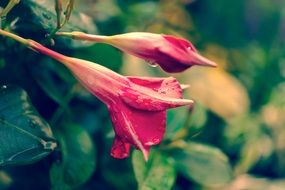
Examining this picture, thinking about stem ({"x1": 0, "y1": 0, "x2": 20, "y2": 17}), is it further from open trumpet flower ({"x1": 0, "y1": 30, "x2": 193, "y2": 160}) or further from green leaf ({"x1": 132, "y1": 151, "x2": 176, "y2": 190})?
green leaf ({"x1": 132, "y1": 151, "x2": 176, "y2": 190})

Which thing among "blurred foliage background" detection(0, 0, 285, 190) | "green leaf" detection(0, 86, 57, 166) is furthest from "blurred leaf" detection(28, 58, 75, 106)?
"green leaf" detection(0, 86, 57, 166)

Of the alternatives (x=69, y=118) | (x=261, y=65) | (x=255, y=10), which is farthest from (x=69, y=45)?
(x=255, y=10)

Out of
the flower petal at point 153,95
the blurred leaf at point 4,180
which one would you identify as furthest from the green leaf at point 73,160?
the flower petal at point 153,95

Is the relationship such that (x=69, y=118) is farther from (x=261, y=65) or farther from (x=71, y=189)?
(x=261, y=65)

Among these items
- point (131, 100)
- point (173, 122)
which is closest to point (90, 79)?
point (131, 100)

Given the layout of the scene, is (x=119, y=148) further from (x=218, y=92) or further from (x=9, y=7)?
(x=218, y=92)

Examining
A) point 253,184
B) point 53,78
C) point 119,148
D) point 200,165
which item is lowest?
point 253,184

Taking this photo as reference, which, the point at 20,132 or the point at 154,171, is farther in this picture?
the point at 154,171
